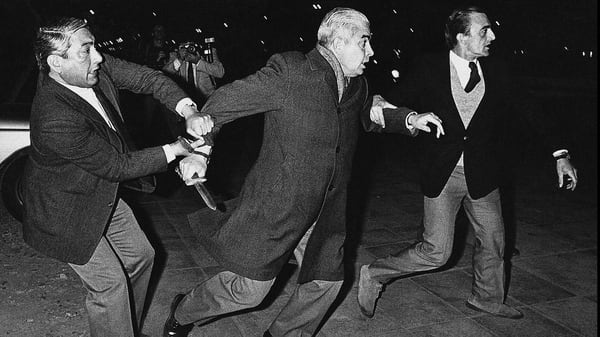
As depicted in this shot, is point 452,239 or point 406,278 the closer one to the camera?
point 452,239

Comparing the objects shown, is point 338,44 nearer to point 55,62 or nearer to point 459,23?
point 459,23

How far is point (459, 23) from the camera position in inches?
144

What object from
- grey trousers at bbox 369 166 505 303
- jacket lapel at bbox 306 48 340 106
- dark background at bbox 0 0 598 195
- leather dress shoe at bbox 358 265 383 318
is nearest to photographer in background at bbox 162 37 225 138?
dark background at bbox 0 0 598 195

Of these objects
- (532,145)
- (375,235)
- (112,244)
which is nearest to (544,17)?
(532,145)

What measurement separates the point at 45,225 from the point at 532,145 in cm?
1043

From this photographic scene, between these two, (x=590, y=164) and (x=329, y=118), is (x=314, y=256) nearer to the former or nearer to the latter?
(x=329, y=118)

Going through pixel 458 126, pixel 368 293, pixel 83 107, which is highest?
pixel 458 126

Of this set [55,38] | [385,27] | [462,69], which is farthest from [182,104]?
[385,27]

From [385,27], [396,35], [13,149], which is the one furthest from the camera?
[385,27]

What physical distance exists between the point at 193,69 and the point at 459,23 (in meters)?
4.31

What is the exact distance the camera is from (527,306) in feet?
13.9

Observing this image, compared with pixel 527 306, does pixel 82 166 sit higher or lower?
higher

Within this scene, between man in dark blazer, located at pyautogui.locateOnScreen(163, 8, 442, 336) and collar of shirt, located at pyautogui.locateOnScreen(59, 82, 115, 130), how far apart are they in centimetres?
51

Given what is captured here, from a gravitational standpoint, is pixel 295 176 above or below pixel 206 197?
above
